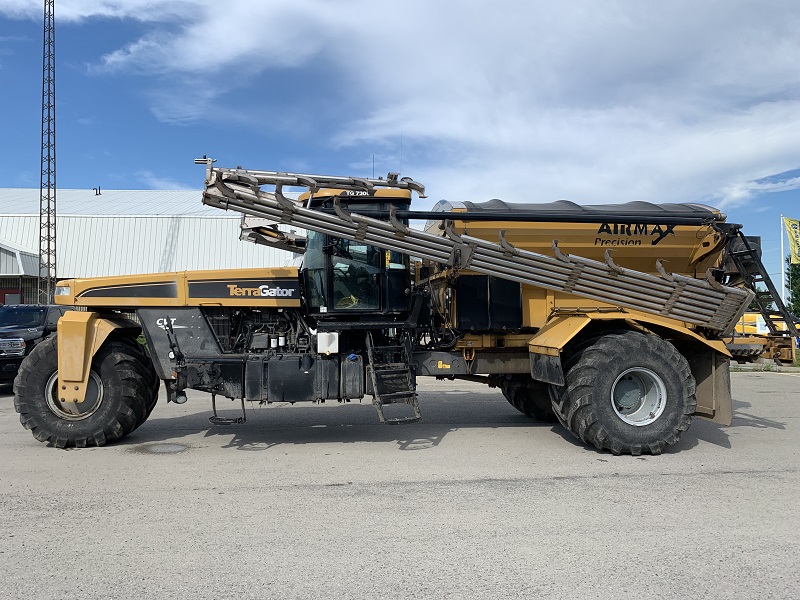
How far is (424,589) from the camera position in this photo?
3635mm

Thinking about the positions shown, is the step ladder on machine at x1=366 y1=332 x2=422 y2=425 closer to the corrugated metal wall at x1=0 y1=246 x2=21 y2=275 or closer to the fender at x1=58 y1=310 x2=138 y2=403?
the fender at x1=58 y1=310 x2=138 y2=403

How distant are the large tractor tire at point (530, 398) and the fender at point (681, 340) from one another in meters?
1.06

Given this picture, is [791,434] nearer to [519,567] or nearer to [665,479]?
[665,479]

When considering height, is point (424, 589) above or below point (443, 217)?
below

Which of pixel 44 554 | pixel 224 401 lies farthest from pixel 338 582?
pixel 224 401

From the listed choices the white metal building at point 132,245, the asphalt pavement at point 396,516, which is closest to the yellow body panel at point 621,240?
the asphalt pavement at point 396,516

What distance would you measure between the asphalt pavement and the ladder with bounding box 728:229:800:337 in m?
1.41

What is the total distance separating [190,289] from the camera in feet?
24.6

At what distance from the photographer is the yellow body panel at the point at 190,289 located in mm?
7316

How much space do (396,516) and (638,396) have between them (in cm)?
364

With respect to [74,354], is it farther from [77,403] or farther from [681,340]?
[681,340]

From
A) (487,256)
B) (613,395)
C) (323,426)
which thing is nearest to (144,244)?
(323,426)

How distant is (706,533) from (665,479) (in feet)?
4.80

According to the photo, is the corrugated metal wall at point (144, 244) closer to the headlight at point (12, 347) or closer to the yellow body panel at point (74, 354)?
the headlight at point (12, 347)
